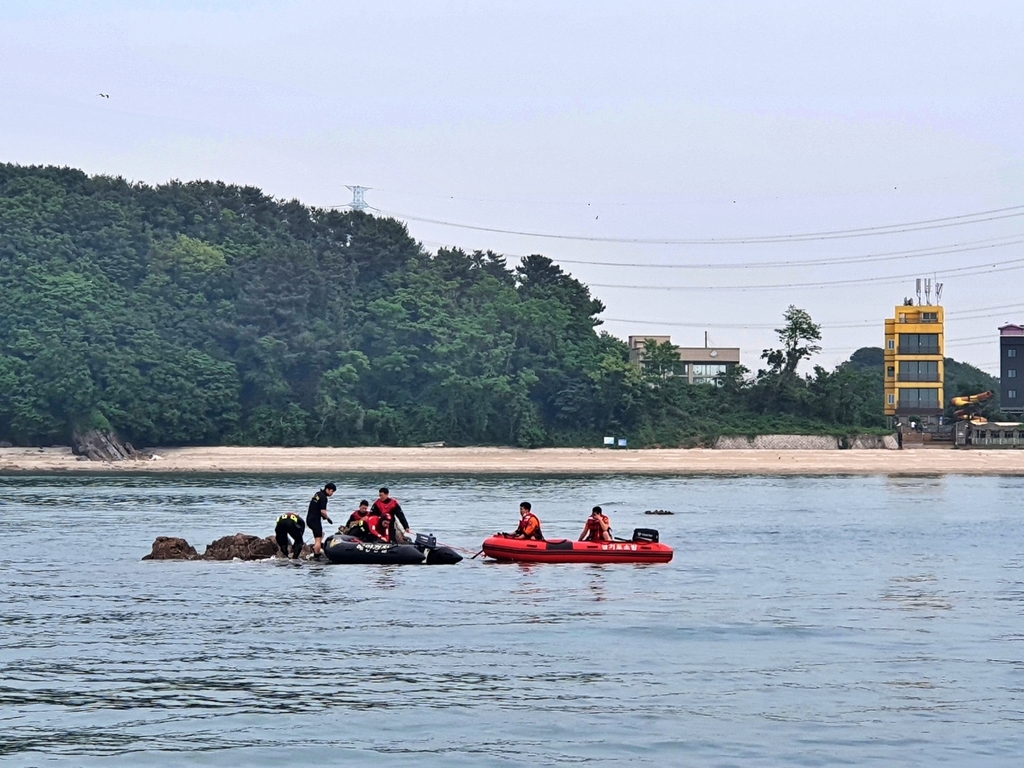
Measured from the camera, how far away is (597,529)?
37.5m

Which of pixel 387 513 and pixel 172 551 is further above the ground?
pixel 387 513

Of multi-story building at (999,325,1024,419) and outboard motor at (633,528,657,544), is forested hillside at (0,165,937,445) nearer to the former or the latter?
multi-story building at (999,325,1024,419)

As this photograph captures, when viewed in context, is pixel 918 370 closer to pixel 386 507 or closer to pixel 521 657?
pixel 386 507

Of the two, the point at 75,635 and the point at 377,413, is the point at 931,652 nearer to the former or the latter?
the point at 75,635

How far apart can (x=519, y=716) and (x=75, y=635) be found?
10362 mm

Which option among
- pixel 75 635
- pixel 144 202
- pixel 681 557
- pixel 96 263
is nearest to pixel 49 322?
pixel 96 263

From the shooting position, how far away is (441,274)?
120500mm

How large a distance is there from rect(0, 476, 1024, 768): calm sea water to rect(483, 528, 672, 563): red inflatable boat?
1.27ft

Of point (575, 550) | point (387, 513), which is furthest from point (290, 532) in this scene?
point (575, 550)

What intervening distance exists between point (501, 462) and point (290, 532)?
67.5 metres

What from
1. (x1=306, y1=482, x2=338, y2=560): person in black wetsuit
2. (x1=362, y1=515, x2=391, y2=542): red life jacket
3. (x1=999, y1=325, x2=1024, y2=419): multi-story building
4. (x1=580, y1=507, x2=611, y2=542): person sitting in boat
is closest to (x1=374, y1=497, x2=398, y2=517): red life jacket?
(x1=362, y1=515, x2=391, y2=542): red life jacket

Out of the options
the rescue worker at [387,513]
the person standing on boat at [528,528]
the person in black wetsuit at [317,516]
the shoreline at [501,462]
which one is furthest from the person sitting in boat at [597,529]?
the shoreline at [501,462]

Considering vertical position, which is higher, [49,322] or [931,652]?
[49,322]

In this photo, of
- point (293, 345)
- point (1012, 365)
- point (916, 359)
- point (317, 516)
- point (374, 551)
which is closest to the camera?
point (374, 551)
